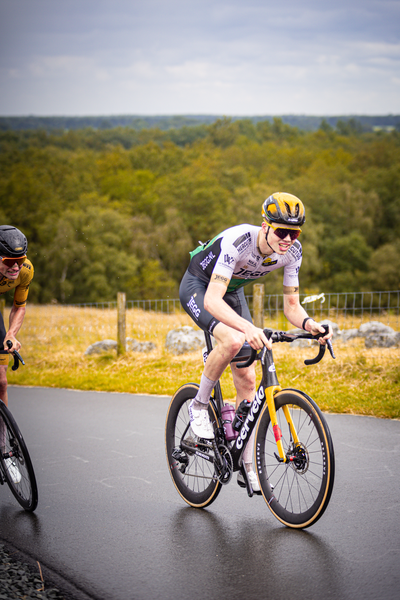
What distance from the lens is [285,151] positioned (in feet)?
309

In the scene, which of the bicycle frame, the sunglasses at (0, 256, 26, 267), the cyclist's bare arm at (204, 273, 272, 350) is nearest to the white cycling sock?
the bicycle frame

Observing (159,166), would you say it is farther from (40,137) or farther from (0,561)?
(0,561)

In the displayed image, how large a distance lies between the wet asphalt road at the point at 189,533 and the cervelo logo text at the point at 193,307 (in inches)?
57.1

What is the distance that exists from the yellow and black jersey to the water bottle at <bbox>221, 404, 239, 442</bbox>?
1.82 m

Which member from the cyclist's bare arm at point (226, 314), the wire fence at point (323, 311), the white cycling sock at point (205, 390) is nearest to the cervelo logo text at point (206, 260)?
the cyclist's bare arm at point (226, 314)

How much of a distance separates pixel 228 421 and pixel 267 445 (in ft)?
1.01

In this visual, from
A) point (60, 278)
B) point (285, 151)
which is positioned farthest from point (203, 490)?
point (285, 151)

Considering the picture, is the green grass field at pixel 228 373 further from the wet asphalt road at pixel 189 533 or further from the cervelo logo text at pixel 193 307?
the cervelo logo text at pixel 193 307

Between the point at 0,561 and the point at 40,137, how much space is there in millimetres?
101949

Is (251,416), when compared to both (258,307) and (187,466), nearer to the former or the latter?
(187,466)

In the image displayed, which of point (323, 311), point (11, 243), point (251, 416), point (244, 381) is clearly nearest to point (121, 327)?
point (11, 243)

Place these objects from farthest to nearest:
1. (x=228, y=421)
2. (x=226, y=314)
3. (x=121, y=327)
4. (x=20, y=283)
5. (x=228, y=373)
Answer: (x=121, y=327)
(x=228, y=373)
(x=20, y=283)
(x=228, y=421)
(x=226, y=314)

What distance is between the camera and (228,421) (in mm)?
4328

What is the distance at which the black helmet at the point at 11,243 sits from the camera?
176 inches
